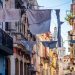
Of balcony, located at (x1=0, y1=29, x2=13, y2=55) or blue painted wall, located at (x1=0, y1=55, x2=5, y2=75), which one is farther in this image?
blue painted wall, located at (x1=0, y1=55, x2=5, y2=75)

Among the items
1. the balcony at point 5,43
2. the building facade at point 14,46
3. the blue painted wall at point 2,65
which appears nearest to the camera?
the balcony at point 5,43

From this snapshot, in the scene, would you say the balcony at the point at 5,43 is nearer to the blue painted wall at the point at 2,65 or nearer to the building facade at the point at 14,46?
the building facade at the point at 14,46

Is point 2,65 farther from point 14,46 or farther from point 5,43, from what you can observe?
point 5,43

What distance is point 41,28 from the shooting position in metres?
22.5

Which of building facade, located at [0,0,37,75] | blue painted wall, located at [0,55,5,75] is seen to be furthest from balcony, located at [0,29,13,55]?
blue painted wall, located at [0,55,5,75]

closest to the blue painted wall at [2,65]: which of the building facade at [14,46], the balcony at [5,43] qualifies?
the building facade at [14,46]

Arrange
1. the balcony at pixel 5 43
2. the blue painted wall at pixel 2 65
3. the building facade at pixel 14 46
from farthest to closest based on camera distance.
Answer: the building facade at pixel 14 46 → the blue painted wall at pixel 2 65 → the balcony at pixel 5 43

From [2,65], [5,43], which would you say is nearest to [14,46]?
[2,65]

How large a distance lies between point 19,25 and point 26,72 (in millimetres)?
6169

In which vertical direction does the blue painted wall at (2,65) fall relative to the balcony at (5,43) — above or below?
below

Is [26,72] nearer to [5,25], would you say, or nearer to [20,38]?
[20,38]

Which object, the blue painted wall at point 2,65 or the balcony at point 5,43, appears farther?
the blue painted wall at point 2,65

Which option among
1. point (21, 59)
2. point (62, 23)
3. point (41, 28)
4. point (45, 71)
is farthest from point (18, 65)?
point (45, 71)

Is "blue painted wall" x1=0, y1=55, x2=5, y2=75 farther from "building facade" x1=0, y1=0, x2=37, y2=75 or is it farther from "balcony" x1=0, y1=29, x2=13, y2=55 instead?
"balcony" x1=0, y1=29, x2=13, y2=55
